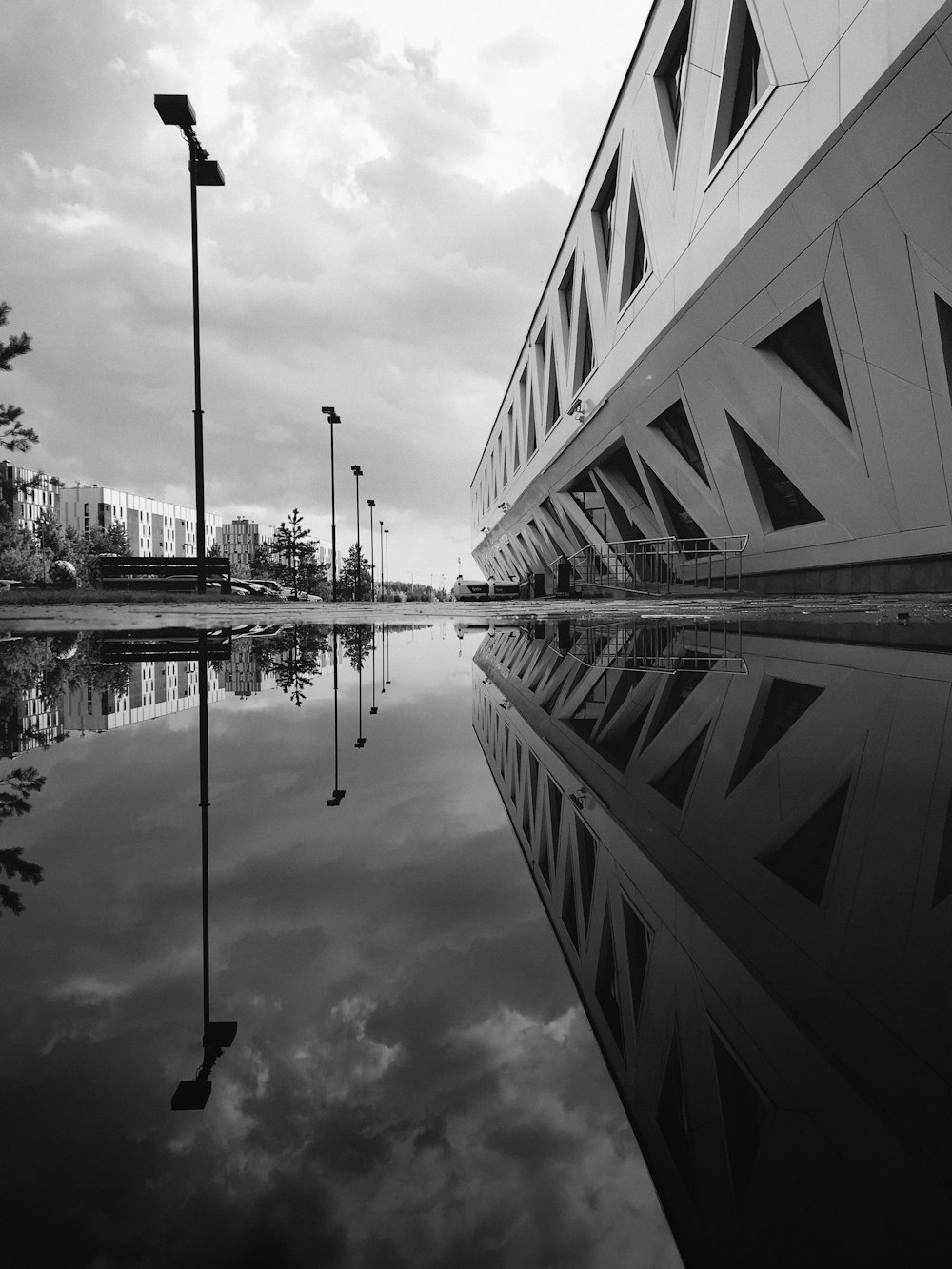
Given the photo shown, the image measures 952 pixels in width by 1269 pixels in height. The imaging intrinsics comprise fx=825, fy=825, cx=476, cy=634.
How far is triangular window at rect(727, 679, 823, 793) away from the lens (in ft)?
9.16

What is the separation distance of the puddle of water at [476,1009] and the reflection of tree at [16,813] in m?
0.01

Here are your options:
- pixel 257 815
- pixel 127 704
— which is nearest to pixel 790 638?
pixel 127 704

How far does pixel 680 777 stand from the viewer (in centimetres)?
263

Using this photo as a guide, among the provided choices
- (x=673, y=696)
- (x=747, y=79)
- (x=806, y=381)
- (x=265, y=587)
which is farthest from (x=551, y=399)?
(x=673, y=696)

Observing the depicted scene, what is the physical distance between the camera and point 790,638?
310 inches

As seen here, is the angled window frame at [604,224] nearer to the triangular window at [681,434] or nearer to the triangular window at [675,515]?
the triangular window at [681,434]

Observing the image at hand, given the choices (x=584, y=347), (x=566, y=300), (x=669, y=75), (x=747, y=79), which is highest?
(x=669, y=75)

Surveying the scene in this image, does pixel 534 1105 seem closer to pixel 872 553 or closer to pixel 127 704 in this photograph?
pixel 127 704

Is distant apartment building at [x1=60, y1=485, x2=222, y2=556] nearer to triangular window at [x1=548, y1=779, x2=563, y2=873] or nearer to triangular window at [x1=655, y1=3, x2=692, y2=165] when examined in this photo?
triangular window at [x1=655, y1=3, x2=692, y2=165]

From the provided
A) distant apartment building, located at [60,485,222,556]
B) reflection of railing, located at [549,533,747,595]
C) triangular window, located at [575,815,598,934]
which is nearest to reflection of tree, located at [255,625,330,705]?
triangular window, located at [575,815,598,934]

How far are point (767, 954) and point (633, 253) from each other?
26.9 metres

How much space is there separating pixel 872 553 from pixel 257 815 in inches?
656

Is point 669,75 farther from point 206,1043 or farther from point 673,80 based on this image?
point 206,1043

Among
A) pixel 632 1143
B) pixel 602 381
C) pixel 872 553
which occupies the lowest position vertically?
pixel 632 1143
